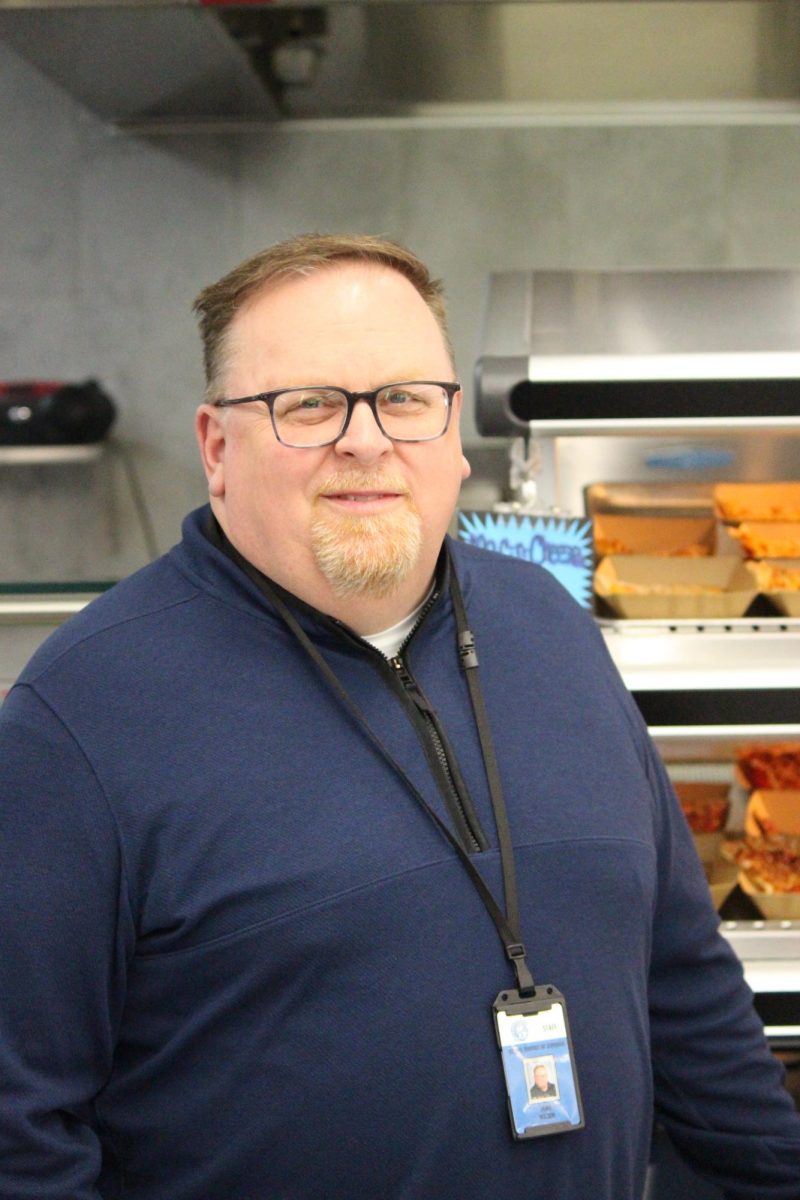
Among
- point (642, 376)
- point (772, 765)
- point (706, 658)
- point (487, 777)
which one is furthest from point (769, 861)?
point (487, 777)

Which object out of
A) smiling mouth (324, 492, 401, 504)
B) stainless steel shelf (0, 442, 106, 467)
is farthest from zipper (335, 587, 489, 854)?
stainless steel shelf (0, 442, 106, 467)

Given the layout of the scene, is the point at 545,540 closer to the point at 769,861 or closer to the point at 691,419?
the point at 691,419

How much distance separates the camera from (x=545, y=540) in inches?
67.1

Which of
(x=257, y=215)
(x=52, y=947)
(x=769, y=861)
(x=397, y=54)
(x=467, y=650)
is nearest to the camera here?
(x=52, y=947)

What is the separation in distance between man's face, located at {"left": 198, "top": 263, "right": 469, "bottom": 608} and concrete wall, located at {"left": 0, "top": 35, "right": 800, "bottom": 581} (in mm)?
2797

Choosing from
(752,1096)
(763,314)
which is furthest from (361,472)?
(763,314)

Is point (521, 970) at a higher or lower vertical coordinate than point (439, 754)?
lower

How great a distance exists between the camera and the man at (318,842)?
3.54 ft

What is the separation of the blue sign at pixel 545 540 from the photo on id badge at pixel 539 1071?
2.24 feet

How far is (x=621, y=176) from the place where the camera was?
154 inches

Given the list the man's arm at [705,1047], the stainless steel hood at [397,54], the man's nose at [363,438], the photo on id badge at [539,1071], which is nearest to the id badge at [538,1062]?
the photo on id badge at [539,1071]

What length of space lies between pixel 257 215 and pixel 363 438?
303 cm

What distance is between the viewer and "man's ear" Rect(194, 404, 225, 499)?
125 centimetres

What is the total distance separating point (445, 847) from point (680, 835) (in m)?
0.36
